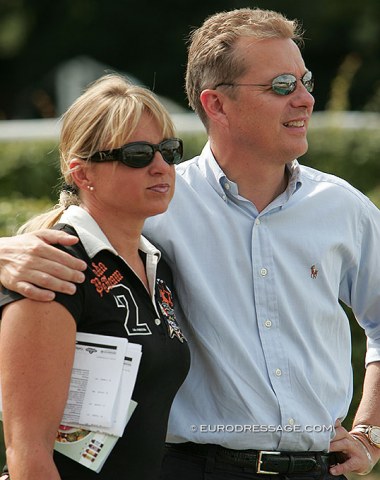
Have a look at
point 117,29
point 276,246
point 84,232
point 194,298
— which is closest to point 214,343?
point 194,298

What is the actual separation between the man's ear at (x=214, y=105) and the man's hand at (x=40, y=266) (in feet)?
3.27

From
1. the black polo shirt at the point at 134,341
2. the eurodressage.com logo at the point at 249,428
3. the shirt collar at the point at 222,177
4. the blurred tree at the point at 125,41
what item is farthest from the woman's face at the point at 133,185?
the blurred tree at the point at 125,41

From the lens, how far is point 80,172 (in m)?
3.30

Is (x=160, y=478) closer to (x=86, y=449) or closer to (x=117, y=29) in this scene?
(x=86, y=449)

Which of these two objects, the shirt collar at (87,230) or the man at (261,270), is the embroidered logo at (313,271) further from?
the shirt collar at (87,230)

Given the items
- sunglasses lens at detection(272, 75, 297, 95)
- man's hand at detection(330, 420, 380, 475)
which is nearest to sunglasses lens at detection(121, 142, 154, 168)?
sunglasses lens at detection(272, 75, 297, 95)

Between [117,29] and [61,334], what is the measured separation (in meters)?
29.7

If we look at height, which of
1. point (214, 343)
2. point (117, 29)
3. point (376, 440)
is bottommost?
point (117, 29)

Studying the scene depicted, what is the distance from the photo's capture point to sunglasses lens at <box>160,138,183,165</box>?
331 centimetres

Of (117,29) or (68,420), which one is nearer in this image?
(68,420)

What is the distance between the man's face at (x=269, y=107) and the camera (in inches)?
149

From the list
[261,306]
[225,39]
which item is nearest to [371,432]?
[261,306]

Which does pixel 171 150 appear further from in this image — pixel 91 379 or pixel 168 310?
pixel 91 379

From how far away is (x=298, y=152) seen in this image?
3.77 metres
